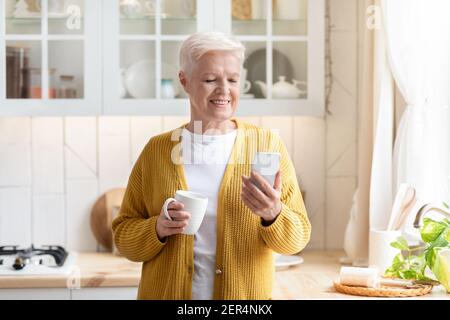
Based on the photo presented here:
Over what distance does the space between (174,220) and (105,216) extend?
3.89 ft

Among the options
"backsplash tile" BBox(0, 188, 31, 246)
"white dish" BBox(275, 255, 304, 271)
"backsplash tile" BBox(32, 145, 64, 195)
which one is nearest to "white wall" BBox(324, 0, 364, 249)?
"white dish" BBox(275, 255, 304, 271)

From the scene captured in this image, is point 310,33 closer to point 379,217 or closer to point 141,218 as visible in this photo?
point 379,217

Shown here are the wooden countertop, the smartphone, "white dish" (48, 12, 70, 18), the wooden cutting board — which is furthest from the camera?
the wooden cutting board

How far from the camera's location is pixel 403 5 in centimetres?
211

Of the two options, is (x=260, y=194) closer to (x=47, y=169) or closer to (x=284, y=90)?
(x=284, y=90)

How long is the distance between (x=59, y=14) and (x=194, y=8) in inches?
15.1

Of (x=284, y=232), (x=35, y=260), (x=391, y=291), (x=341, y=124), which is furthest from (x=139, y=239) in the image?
(x=341, y=124)

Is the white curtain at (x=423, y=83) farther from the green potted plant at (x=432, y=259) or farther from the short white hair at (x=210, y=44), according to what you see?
the short white hair at (x=210, y=44)

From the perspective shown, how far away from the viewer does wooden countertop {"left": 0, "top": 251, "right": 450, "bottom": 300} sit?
6.28 ft

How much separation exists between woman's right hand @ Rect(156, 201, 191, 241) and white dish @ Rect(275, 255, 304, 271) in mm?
933

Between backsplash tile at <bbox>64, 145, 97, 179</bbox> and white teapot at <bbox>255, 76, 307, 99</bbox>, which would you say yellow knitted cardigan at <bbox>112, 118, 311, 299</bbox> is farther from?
backsplash tile at <bbox>64, 145, 97, 179</bbox>
